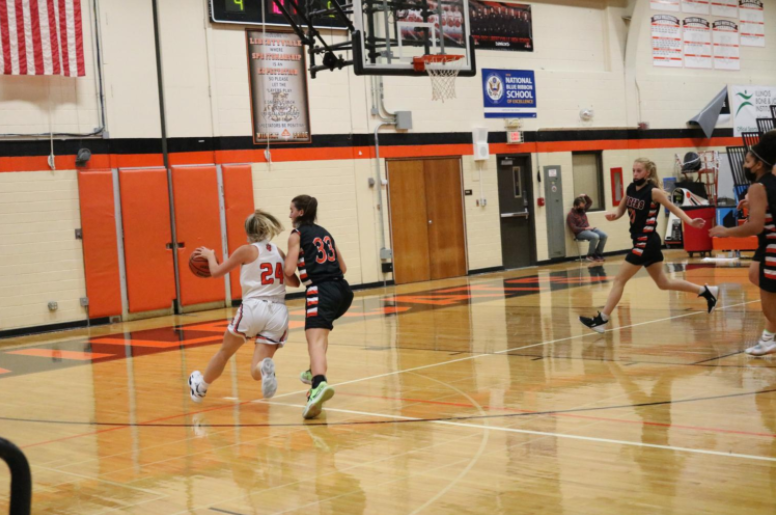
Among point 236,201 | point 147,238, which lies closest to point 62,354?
point 147,238

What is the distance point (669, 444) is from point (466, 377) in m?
2.65

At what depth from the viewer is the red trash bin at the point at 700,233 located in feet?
58.9

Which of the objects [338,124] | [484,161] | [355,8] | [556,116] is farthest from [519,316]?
[556,116]

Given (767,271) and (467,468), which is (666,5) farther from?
(467,468)

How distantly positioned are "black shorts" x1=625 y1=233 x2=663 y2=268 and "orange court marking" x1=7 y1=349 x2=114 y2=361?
5.95 m

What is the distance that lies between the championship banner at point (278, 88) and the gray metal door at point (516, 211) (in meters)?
5.05

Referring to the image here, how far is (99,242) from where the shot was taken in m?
13.8

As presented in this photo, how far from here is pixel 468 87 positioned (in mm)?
18391

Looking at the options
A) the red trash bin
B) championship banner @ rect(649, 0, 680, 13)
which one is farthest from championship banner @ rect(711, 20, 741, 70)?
the red trash bin

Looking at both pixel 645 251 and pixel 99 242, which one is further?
pixel 99 242

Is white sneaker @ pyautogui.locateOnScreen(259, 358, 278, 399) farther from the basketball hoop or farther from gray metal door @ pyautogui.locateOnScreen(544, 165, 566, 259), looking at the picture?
gray metal door @ pyautogui.locateOnScreen(544, 165, 566, 259)

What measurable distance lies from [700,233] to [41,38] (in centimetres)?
1265

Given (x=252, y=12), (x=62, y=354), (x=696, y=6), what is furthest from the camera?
(x=696, y=6)

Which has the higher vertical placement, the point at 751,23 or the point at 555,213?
the point at 751,23
